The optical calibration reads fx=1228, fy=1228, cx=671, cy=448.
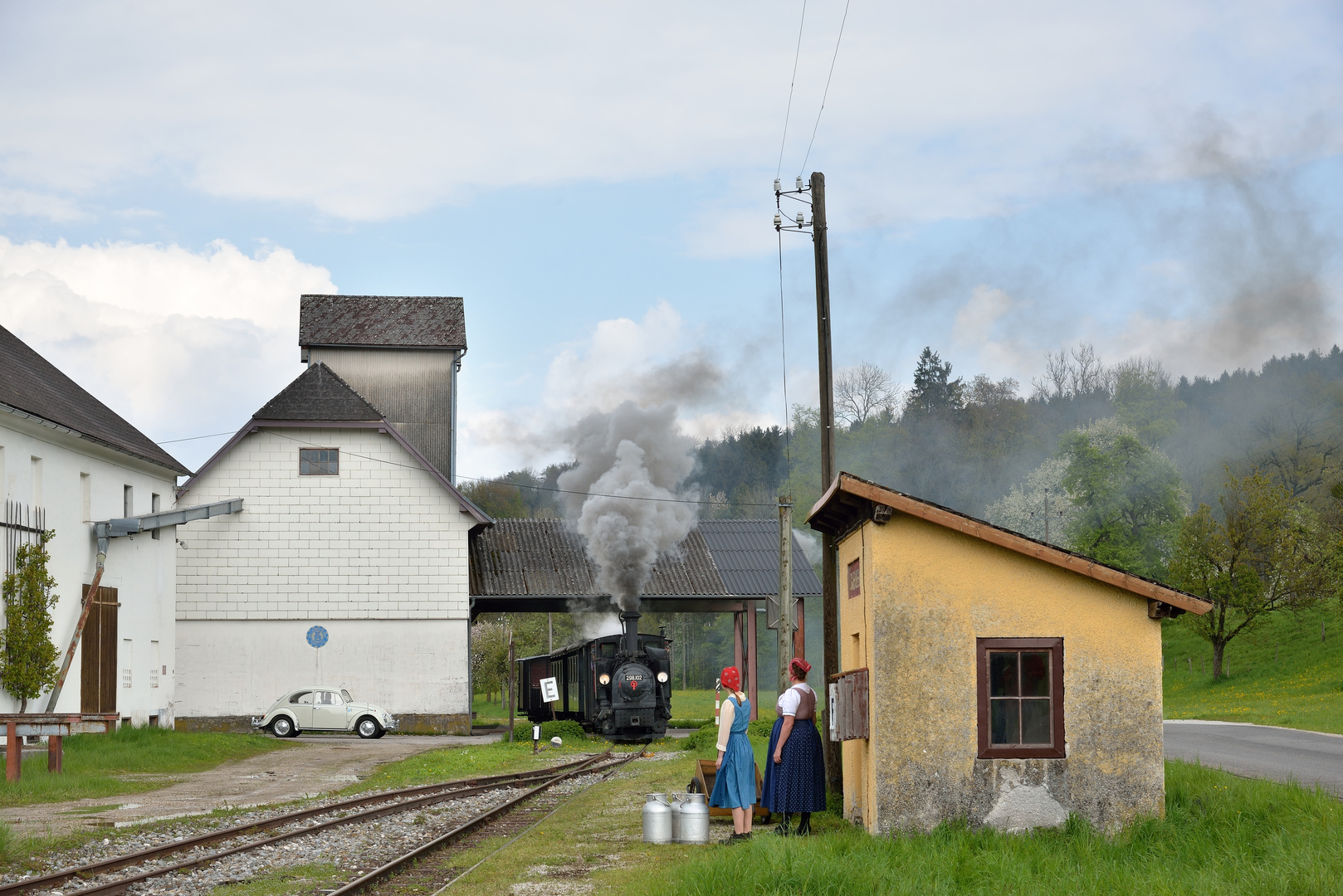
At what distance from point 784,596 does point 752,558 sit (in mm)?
18413

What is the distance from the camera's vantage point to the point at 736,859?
29.1 feet

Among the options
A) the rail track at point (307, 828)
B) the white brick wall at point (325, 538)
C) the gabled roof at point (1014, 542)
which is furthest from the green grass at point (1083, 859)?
the white brick wall at point (325, 538)

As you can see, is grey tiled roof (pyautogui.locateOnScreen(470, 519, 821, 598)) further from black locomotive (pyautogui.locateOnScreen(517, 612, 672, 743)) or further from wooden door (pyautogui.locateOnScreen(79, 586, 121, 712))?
wooden door (pyautogui.locateOnScreen(79, 586, 121, 712))

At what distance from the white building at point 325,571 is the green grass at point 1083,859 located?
23.5 m

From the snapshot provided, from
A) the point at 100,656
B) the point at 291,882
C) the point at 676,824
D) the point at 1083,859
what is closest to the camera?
the point at 1083,859

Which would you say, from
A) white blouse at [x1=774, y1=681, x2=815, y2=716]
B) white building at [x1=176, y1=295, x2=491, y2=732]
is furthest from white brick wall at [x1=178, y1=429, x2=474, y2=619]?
white blouse at [x1=774, y1=681, x2=815, y2=716]

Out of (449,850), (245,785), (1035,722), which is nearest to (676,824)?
(449,850)

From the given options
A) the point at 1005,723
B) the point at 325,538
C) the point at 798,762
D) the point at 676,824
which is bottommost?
the point at 676,824

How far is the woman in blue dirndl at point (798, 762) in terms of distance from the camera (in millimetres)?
11352

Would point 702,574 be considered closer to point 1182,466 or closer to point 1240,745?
point 1240,745

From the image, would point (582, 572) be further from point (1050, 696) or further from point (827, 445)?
point (1050, 696)

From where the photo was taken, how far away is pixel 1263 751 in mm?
18547

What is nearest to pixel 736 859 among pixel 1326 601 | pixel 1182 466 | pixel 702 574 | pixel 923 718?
pixel 923 718

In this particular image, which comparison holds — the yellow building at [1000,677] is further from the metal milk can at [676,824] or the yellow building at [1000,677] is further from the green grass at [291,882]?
the green grass at [291,882]
